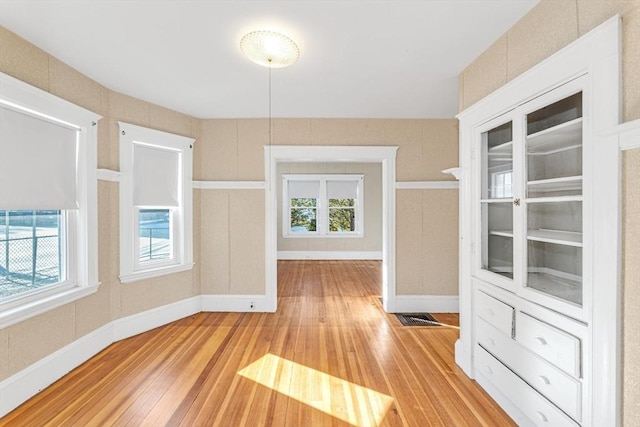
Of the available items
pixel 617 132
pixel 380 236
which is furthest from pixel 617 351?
pixel 380 236

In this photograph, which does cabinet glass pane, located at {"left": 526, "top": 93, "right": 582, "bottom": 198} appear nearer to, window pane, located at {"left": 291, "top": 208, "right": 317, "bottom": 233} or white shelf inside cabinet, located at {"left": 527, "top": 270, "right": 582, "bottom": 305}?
white shelf inside cabinet, located at {"left": 527, "top": 270, "right": 582, "bottom": 305}

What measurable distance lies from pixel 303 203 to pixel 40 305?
233 inches

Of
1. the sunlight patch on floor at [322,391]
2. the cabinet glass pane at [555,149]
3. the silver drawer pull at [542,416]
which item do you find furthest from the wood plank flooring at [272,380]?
the cabinet glass pane at [555,149]

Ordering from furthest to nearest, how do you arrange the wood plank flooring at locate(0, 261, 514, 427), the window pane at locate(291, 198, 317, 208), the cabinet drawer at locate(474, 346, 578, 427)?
the window pane at locate(291, 198, 317, 208) → the wood plank flooring at locate(0, 261, 514, 427) → the cabinet drawer at locate(474, 346, 578, 427)

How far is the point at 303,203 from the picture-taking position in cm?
768

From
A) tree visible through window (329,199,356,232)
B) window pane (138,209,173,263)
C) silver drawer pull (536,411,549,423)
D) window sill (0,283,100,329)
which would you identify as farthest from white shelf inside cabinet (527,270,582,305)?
tree visible through window (329,199,356,232)

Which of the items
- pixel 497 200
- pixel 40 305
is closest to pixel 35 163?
pixel 40 305

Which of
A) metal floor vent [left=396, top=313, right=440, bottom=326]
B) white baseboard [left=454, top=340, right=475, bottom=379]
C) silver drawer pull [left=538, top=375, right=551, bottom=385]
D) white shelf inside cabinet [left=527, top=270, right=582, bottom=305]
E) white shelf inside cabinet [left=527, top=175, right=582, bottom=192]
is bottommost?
metal floor vent [left=396, top=313, right=440, bottom=326]

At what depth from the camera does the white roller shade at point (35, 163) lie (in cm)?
192

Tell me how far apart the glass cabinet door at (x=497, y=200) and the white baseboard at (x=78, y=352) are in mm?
3427

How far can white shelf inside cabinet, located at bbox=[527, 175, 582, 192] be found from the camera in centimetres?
145

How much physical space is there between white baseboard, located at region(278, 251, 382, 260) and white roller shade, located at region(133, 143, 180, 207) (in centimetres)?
432

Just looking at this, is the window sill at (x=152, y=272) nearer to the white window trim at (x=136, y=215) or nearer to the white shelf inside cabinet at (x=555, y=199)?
the white window trim at (x=136, y=215)

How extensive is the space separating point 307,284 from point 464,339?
3133 millimetres
